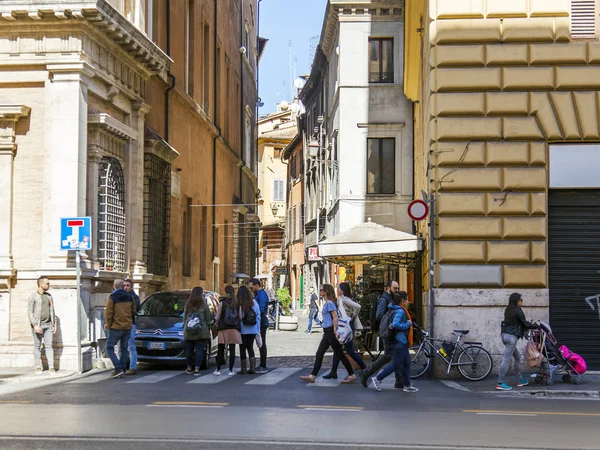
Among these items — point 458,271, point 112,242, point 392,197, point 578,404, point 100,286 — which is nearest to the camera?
point 578,404

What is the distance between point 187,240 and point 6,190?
14482mm

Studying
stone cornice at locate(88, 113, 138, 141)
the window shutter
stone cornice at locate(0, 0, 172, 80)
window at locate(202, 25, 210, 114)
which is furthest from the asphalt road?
window at locate(202, 25, 210, 114)

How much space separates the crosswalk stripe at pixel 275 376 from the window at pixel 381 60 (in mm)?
17311

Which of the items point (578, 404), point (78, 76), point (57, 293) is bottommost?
point (578, 404)

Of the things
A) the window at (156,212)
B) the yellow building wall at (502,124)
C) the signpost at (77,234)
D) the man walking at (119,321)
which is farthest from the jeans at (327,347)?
the window at (156,212)

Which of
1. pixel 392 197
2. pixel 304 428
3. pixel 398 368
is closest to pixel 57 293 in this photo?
pixel 398 368

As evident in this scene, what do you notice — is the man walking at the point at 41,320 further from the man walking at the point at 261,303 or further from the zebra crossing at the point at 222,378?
the man walking at the point at 261,303

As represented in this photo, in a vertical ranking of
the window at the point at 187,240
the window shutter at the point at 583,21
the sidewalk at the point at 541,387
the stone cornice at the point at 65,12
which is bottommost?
the sidewalk at the point at 541,387

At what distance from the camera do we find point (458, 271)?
1861 cm

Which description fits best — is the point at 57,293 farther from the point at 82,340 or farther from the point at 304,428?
the point at 304,428

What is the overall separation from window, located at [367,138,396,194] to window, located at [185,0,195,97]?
6.59 metres

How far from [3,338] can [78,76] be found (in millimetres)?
5473

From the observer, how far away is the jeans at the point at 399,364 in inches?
627

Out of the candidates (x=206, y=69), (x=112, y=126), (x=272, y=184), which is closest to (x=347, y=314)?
(x=112, y=126)
